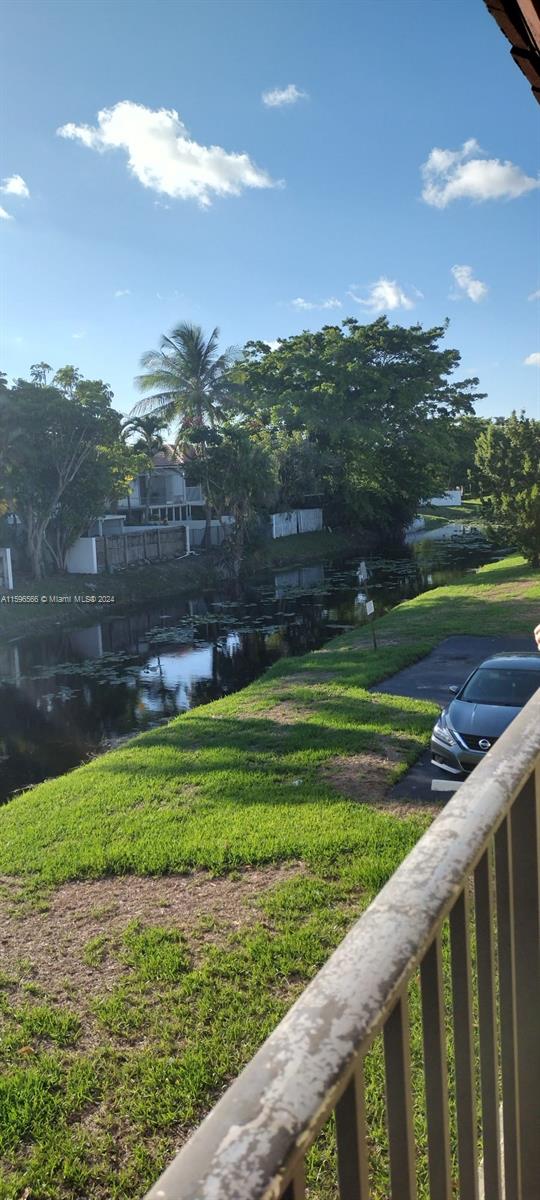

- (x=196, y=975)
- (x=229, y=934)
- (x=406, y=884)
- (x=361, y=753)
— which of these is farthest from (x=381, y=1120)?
(x=361, y=753)

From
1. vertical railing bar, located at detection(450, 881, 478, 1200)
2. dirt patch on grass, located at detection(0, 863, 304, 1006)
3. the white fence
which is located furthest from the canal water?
vertical railing bar, located at detection(450, 881, 478, 1200)

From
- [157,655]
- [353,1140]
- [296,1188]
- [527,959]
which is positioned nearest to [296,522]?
[157,655]

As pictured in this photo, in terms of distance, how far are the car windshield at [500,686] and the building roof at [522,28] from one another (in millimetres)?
8666

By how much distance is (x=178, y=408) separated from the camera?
45000 mm

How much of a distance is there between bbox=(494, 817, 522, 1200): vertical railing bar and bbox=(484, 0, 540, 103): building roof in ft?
6.64

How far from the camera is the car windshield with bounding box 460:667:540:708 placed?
10828mm

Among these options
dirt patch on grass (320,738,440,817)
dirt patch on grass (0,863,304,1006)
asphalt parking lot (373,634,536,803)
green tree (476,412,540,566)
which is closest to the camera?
dirt patch on grass (0,863,304,1006)

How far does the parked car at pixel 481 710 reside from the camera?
32.9 feet

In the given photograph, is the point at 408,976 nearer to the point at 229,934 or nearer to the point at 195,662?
the point at 229,934

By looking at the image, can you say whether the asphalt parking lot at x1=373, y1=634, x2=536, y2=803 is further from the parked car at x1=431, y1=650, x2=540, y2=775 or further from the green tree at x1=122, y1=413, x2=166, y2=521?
the green tree at x1=122, y1=413, x2=166, y2=521

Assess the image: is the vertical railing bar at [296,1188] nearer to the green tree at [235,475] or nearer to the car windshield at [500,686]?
the car windshield at [500,686]

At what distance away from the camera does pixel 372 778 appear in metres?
10.5

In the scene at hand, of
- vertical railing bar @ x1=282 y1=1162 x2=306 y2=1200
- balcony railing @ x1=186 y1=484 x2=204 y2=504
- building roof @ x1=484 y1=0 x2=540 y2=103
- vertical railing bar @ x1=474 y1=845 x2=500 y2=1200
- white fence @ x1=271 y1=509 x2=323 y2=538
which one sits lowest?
vertical railing bar @ x1=474 y1=845 x2=500 y2=1200

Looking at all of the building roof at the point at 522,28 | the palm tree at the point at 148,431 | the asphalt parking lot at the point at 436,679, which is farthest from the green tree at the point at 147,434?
the building roof at the point at 522,28
